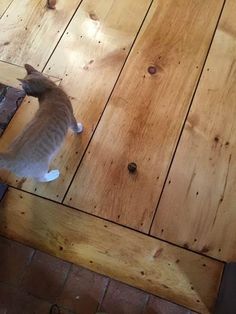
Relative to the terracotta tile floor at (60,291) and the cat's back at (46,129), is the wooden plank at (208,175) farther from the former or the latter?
the cat's back at (46,129)

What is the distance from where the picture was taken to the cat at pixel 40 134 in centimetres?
88

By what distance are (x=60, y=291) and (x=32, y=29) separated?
0.98 metres

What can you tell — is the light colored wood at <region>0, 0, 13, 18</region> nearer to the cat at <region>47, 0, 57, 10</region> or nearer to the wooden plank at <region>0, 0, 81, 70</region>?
the wooden plank at <region>0, 0, 81, 70</region>

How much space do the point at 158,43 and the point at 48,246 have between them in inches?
32.4

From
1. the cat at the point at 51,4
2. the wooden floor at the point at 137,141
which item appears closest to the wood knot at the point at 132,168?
the wooden floor at the point at 137,141

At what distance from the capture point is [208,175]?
1.10 meters

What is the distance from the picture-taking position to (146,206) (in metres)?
1.08

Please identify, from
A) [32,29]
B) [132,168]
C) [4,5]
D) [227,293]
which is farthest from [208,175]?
[4,5]

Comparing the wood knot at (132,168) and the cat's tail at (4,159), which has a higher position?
the cat's tail at (4,159)

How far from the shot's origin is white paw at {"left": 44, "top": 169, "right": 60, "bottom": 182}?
110cm

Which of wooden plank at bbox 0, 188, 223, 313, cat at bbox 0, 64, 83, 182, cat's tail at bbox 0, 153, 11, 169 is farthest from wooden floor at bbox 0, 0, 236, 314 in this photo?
cat's tail at bbox 0, 153, 11, 169

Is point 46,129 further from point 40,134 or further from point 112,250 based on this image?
point 112,250

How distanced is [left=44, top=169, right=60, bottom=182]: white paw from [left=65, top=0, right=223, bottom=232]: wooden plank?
6 cm

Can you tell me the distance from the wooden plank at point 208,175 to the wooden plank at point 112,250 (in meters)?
0.05
